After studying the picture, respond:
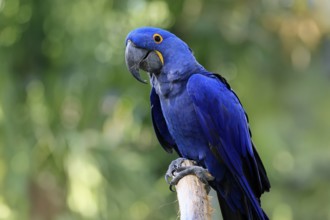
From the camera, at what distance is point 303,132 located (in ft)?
19.8

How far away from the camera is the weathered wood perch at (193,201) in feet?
6.31

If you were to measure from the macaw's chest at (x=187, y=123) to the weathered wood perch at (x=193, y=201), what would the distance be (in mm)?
225

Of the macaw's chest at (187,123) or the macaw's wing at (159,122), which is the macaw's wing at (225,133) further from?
the macaw's wing at (159,122)

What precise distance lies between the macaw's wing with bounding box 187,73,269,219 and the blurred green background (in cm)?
227

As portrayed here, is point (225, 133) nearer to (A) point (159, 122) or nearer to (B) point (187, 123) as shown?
(B) point (187, 123)

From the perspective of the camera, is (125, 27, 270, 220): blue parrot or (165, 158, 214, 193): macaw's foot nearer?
(165, 158, 214, 193): macaw's foot

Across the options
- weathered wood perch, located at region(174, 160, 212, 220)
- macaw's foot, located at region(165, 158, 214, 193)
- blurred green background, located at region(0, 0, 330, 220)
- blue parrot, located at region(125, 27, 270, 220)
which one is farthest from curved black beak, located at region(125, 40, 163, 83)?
blurred green background, located at region(0, 0, 330, 220)

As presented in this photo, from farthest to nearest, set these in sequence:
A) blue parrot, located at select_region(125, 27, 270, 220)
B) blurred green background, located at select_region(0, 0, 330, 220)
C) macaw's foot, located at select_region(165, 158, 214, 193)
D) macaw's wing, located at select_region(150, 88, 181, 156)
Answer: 1. blurred green background, located at select_region(0, 0, 330, 220)
2. macaw's wing, located at select_region(150, 88, 181, 156)
3. blue parrot, located at select_region(125, 27, 270, 220)
4. macaw's foot, located at select_region(165, 158, 214, 193)

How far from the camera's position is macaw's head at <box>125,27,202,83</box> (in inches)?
96.0

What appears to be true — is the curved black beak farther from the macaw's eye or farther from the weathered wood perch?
the weathered wood perch

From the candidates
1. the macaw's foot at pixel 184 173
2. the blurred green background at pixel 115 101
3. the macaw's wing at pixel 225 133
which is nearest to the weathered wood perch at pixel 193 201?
the macaw's foot at pixel 184 173

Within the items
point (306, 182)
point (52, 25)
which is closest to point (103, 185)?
point (52, 25)

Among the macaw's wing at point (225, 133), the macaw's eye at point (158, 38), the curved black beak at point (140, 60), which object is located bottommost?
the macaw's wing at point (225, 133)

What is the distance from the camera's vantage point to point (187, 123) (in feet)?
7.93
